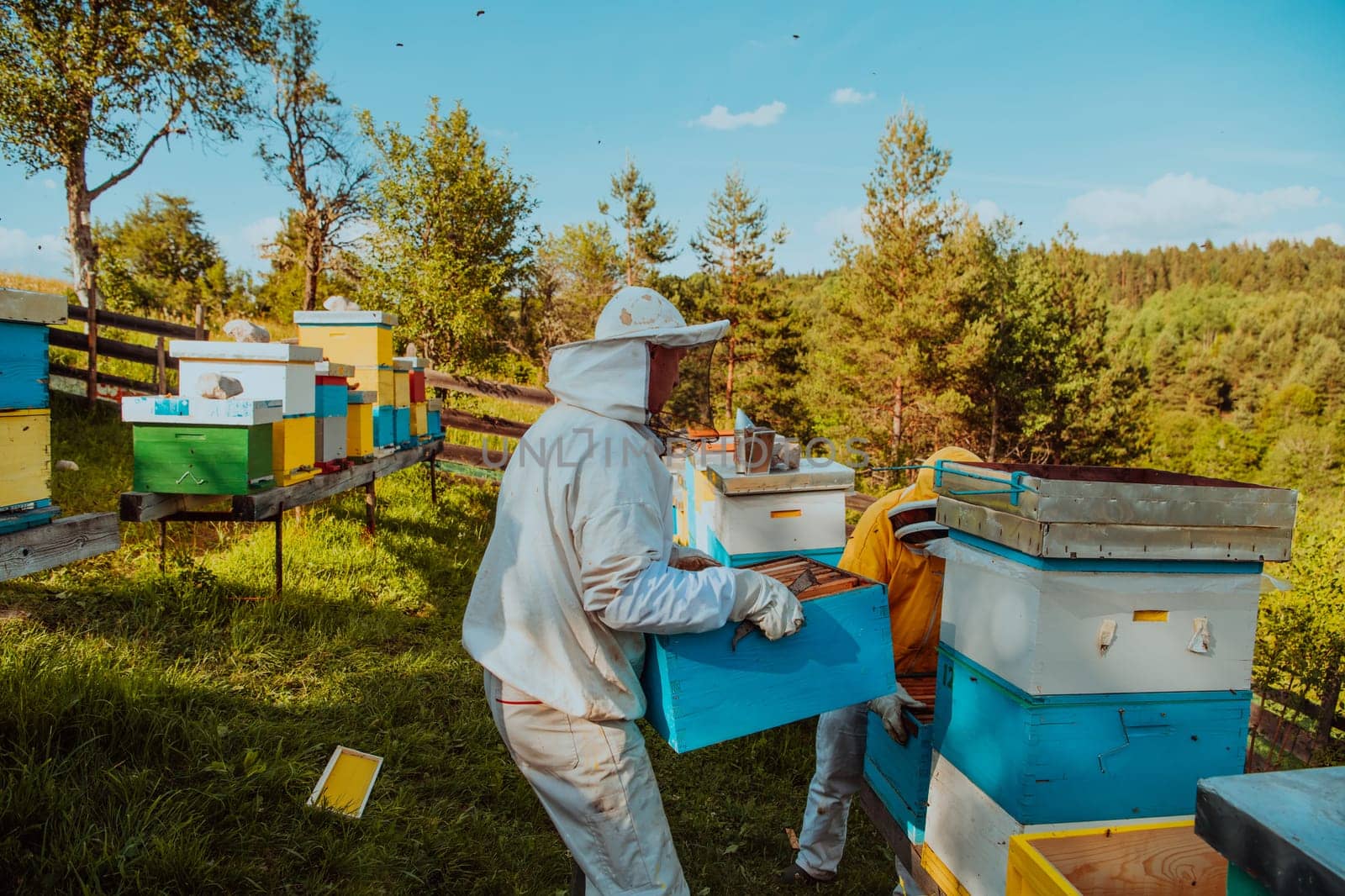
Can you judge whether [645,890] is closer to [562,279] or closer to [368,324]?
[368,324]

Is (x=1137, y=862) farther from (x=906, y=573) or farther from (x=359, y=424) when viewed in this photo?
(x=359, y=424)

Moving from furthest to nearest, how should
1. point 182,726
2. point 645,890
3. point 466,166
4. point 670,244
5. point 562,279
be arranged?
point 562,279 < point 670,244 < point 466,166 < point 182,726 < point 645,890

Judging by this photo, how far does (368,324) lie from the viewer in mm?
5117

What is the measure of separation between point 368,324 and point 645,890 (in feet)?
14.3

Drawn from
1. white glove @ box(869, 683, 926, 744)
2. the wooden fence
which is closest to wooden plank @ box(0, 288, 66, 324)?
white glove @ box(869, 683, 926, 744)

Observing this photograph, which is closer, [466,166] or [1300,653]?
[1300,653]

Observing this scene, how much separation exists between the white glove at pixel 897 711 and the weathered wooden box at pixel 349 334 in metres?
4.16

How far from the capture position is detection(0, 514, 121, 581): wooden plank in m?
2.36

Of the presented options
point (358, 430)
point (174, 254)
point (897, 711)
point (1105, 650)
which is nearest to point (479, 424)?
point (358, 430)

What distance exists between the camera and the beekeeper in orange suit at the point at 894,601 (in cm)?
258

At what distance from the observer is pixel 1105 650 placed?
1.65 meters

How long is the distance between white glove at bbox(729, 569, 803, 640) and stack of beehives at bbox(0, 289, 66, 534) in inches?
92.1

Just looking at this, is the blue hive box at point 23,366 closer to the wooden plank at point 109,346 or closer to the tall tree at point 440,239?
the wooden plank at point 109,346

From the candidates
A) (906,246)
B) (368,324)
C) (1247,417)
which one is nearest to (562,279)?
(906,246)
